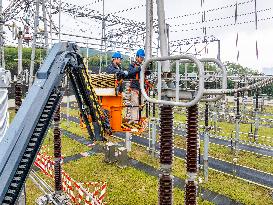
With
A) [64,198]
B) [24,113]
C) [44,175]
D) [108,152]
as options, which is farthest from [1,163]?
[108,152]

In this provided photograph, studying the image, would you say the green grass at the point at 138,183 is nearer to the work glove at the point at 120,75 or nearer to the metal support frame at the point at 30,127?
the work glove at the point at 120,75

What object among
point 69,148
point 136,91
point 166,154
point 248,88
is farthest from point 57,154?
point 248,88

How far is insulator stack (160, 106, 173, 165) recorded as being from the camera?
231 inches

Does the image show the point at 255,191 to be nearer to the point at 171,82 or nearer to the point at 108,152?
the point at 108,152

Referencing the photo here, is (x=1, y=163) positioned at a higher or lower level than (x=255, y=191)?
higher

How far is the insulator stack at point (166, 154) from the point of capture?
5.83 metres

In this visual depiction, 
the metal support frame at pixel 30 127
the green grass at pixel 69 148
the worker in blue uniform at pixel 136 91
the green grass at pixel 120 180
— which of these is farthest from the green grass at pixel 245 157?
the metal support frame at pixel 30 127

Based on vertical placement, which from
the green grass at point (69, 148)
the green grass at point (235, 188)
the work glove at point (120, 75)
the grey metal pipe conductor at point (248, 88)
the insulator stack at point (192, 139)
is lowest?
the green grass at point (235, 188)

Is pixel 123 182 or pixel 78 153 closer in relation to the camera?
pixel 123 182

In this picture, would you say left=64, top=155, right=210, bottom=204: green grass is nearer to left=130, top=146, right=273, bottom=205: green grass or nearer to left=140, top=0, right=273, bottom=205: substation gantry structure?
left=130, top=146, right=273, bottom=205: green grass

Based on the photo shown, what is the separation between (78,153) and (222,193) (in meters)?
8.80

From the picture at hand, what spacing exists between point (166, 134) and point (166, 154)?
40 centimetres

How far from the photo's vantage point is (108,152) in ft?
51.7

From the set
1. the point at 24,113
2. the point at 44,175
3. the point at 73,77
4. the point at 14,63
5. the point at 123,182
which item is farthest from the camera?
the point at 14,63
